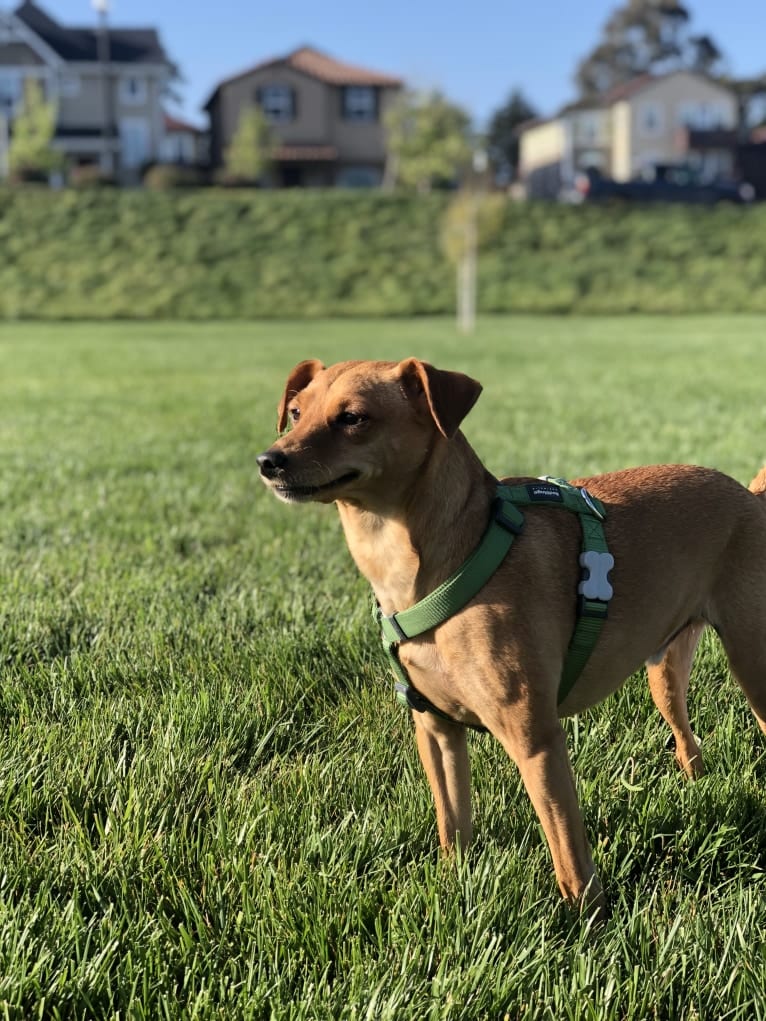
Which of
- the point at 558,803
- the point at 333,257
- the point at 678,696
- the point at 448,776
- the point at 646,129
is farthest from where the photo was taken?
the point at 646,129

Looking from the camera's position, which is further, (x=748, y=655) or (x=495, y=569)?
(x=748, y=655)

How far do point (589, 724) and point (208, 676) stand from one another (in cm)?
145

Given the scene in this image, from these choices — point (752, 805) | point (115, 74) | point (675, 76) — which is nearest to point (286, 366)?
point (752, 805)

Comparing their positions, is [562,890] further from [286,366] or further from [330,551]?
[286,366]

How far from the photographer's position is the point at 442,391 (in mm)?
2383

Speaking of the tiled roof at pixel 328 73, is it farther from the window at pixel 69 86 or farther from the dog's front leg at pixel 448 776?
the dog's front leg at pixel 448 776

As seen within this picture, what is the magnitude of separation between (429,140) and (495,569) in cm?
5472

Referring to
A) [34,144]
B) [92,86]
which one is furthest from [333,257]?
[92,86]

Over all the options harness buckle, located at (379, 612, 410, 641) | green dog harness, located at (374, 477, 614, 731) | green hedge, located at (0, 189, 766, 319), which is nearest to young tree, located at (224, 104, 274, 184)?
green hedge, located at (0, 189, 766, 319)

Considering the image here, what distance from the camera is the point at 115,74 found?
192ft

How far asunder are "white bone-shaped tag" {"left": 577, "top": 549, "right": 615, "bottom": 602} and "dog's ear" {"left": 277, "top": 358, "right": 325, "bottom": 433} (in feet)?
3.27

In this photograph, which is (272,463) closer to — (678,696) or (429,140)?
(678,696)

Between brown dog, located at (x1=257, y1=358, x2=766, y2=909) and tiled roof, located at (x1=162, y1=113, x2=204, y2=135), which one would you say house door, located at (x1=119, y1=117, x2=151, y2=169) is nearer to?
tiled roof, located at (x1=162, y1=113, x2=204, y2=135)

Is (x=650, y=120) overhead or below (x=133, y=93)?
overhead
